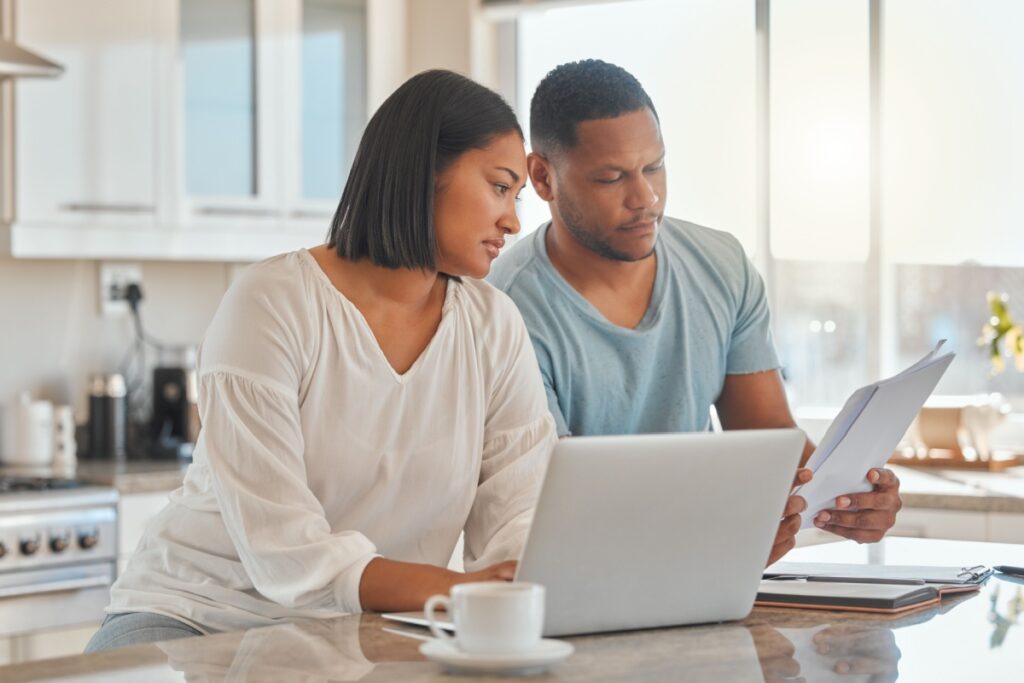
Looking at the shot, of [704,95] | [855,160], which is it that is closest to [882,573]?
[855,160]

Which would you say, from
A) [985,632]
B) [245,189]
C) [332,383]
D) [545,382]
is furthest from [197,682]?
[245,189]

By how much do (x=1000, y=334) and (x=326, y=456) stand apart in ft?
8.13

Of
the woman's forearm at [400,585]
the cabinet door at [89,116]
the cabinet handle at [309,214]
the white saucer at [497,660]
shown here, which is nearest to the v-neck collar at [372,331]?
the woman's forearm at [400,585]

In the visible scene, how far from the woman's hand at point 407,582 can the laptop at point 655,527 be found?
0.12 feet

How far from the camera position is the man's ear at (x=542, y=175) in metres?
Answer: 2.17

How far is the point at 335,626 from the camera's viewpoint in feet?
4.58

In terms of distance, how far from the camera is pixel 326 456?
1.65 meters

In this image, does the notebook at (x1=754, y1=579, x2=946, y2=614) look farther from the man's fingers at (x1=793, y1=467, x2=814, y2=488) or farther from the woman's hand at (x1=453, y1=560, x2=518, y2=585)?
the woman's hand at (x1=453, y1=560, x2=518, y2=585)

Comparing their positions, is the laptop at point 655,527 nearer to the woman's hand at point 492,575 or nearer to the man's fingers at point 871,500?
the woman's hand at point 492,575

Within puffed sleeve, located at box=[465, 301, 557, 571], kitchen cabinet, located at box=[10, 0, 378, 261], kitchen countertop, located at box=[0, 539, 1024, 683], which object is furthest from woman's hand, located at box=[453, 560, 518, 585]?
kitchen cabinet, located at box=[10, 0, 378, 261]

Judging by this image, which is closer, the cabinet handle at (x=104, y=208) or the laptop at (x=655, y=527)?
the laptop at (x=655, y=527)

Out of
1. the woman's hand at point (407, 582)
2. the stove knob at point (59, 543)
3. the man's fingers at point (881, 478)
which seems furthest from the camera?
the stove knob at point (59, 543)

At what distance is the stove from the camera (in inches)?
122

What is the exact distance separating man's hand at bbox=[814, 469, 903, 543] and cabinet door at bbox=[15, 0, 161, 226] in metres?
2.31
